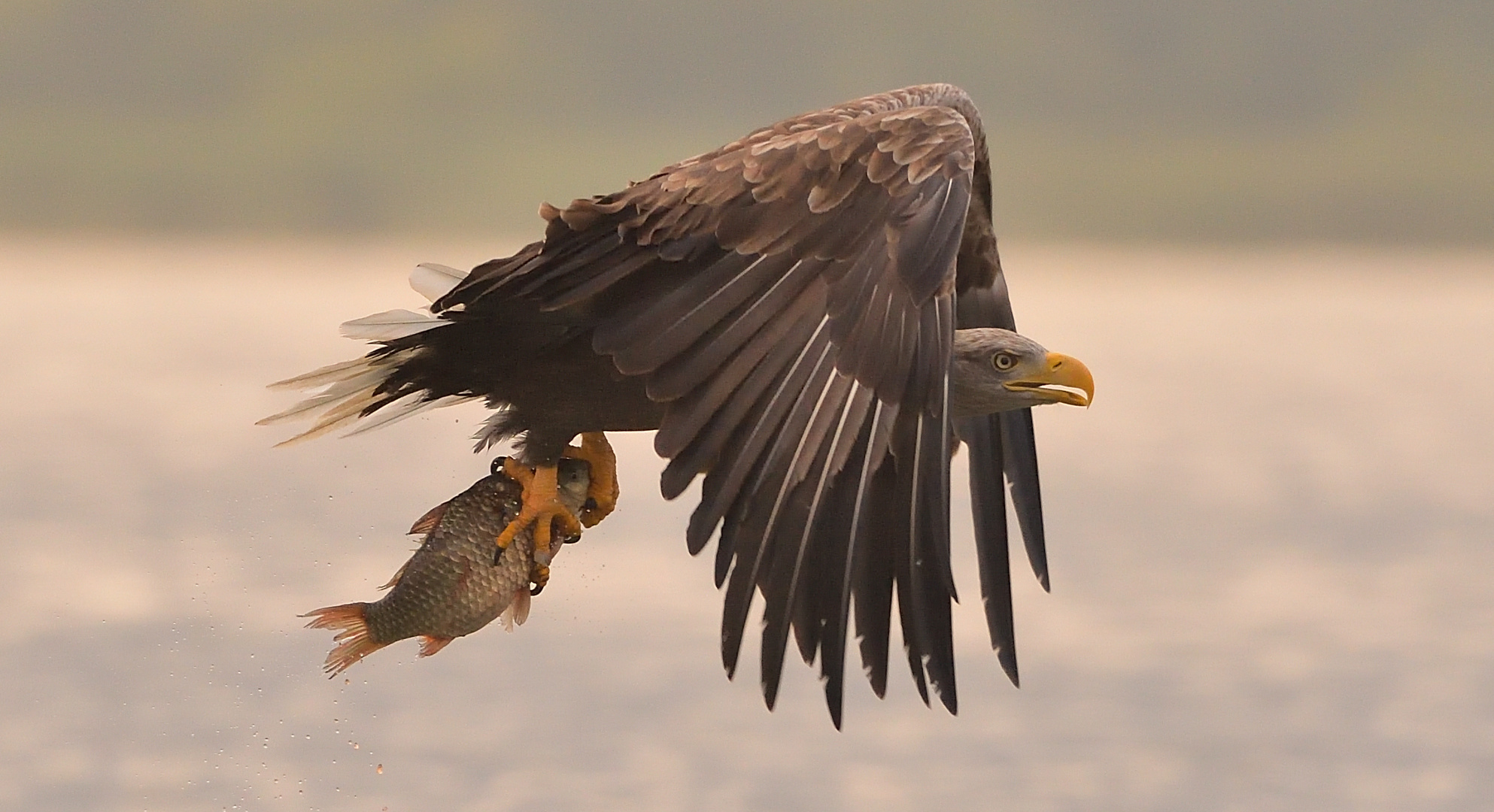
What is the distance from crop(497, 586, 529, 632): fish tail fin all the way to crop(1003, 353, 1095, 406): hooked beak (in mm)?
1138

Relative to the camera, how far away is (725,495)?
4305 millimetres

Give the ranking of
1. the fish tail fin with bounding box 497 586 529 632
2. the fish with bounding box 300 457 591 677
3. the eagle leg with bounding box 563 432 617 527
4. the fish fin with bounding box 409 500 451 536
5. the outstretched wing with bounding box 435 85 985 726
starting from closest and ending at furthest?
the outstretched wing with bounding box 435 85 985 726
the fish with bounding box 300 457 591 677
the fish fin with bounding box 409 500 451 536
the fish tail fin with bounding box 497 586 529 632
the eagle leg with bounding box 563 432 617 527

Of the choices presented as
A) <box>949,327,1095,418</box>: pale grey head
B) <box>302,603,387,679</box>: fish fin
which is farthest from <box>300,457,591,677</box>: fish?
<box>949,327,1095,418</box>: pale grey head

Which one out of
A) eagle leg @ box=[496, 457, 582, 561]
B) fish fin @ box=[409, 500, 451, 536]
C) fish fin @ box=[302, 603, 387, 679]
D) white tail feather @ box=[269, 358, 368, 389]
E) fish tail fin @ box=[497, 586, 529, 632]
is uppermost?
white tail feather @ box=[269, 358, 368, 389]

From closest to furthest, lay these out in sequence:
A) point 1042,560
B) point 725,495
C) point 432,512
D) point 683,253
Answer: point 725,495
point 683,253
point 432,512
point 1042,560

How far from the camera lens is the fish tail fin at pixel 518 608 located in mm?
5156

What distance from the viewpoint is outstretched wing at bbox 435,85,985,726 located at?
4.32 metres

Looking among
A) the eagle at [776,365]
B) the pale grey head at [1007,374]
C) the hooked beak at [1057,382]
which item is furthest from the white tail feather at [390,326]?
the hooked beak at [1057,382]

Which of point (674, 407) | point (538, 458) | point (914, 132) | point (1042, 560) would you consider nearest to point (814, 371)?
point (674, 407)

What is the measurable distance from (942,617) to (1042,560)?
6.04 ft

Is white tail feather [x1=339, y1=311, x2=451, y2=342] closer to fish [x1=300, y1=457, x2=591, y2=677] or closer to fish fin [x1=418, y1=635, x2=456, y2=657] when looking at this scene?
fish [x1=300, y1=457, x2=591, y2=677]

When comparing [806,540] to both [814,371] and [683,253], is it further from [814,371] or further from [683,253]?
[683,253]

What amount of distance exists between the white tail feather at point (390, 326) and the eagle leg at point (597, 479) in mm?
441

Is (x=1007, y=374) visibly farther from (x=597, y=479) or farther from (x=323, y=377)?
(x=323, y=377)
